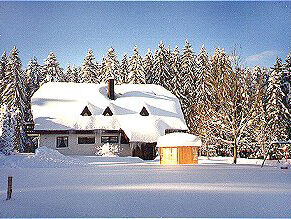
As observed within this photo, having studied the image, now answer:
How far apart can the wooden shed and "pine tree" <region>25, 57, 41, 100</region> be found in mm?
34251

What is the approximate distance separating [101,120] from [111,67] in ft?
66.4

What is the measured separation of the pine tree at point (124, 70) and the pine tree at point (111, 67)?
20.0 inches

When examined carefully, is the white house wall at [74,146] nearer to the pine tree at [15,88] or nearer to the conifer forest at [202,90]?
the conifer forest at [202,90]

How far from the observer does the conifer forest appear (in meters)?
33.2

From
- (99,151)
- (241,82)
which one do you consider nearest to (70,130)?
(99,151)

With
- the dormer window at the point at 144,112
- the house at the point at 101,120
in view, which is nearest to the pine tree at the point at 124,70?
the house at the point at 101,120

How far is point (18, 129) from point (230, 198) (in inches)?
1631

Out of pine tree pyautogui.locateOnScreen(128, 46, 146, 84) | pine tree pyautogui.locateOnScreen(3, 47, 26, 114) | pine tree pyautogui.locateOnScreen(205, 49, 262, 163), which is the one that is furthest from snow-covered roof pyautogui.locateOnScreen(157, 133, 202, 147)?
pine tree pyautogui.locateOnScreen(128, 46, 146, 84)

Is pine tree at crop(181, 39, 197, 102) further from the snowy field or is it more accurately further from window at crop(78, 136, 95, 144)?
the snowy field

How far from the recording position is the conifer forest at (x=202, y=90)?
33.2m

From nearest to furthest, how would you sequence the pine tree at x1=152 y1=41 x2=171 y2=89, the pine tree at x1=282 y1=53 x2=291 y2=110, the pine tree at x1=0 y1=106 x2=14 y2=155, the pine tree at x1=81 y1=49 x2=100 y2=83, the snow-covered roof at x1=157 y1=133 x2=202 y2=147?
1. the snow-covered roof at x1=157 y1=133 x2=202 y2=147
2. the pine tree at x1=0 y1=106 x2=14 y2=155
3. the pine tree at x1=282 y1=53 x2=291 y2=110
4. the pine tree at x1=152 y1=41 x2=171 y2=89
5. the pine tree at x1=81 y1=49 x2=100 y2=83

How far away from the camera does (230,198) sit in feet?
37.8

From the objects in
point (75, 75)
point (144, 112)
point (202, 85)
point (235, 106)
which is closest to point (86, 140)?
point (144, 112)

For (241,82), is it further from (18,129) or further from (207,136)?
(18,129)
